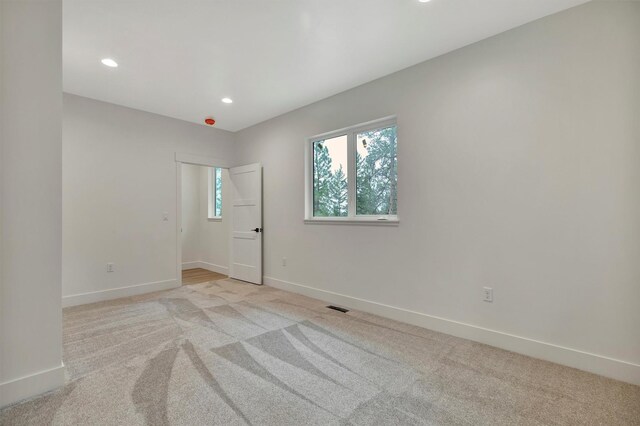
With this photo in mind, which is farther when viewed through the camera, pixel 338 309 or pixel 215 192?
pixel 215 192

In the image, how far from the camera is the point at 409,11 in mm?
2166

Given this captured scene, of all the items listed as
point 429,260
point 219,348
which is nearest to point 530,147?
point 429,260

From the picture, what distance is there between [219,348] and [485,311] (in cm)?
229

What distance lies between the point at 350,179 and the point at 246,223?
2.12 m

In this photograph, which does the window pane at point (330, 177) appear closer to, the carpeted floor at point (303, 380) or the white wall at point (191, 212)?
the carpeted floor at point (303, 380)

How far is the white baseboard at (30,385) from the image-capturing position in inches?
65.4

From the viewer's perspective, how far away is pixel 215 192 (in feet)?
20.5

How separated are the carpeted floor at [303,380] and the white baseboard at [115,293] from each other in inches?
26.4

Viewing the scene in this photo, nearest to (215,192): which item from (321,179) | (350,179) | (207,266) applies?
(207,266)

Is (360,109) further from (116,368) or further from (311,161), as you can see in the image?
(116,368)

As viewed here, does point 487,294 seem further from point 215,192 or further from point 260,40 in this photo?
point 215,192

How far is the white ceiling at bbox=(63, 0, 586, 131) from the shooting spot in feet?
6.99

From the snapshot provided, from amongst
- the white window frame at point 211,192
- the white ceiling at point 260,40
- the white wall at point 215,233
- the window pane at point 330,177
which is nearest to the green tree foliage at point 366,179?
the window pane at point 330,177

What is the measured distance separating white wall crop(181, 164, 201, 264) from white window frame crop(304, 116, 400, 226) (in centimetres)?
348
